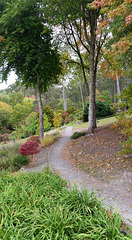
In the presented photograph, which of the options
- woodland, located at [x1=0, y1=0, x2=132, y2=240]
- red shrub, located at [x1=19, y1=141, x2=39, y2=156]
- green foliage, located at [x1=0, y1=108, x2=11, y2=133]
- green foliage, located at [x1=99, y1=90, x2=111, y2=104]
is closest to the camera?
woodland, located at [x1=0, y1=0, x2=132, y2=240]

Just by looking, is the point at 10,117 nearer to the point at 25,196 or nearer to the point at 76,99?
the point at 25,196

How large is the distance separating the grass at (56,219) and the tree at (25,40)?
714 centimetres

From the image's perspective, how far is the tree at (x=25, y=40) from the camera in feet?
25.5

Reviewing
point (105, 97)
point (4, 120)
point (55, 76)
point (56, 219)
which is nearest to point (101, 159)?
point (56, 219)

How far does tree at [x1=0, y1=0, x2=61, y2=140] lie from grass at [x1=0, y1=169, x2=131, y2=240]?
23.4 feet

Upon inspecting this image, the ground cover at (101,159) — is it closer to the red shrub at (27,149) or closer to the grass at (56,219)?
the red shrub at (27,149)

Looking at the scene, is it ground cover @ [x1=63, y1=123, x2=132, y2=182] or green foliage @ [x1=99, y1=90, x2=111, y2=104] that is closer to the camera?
ground cover @ [x1=63, y1=123, x2=132, y2=182]

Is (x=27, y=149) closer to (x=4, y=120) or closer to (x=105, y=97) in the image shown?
(x=4, y=120)

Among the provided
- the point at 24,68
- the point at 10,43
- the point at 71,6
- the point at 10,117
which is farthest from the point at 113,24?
the point at 10,117

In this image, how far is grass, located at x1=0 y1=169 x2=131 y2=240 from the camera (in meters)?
1.99

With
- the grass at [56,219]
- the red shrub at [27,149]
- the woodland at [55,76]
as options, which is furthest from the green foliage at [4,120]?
the grass at [56,219]

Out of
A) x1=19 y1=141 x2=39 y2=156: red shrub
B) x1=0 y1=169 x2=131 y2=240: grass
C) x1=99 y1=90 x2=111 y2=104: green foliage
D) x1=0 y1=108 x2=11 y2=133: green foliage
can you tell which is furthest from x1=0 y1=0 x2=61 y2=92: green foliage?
x1=99 y1=90 x2=111 y2=104: green foliage

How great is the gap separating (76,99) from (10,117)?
25.3 meters

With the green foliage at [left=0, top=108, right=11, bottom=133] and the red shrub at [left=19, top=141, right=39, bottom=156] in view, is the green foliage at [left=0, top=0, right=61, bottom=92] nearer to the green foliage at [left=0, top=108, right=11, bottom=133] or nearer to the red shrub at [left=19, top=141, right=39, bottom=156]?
the red shrub at [left=19, top=141, right=39, bottom=156]
